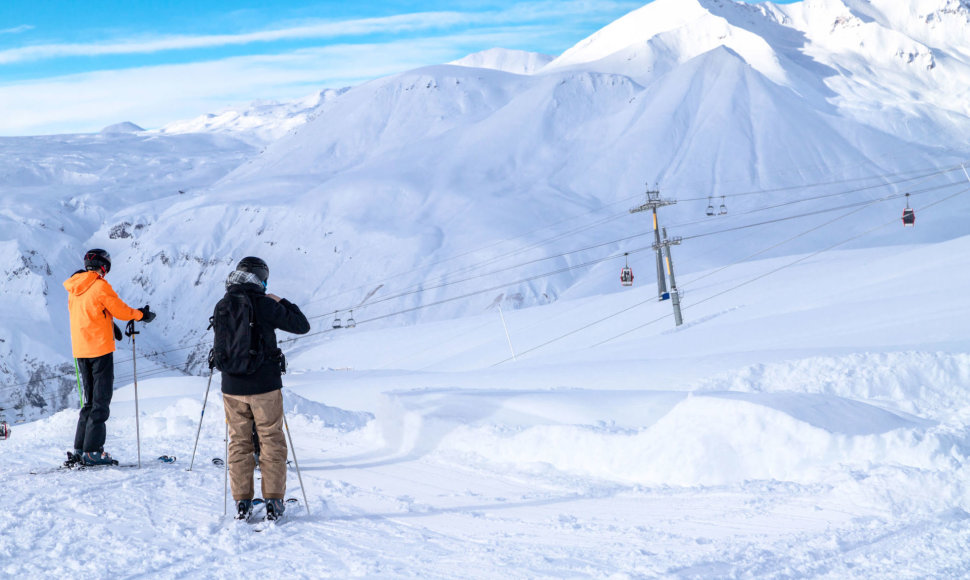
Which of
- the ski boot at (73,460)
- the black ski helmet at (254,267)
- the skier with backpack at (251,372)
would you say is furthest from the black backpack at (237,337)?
the ski boot at (73,460)

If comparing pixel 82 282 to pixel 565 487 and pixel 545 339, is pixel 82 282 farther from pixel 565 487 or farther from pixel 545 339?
pixel 545 339

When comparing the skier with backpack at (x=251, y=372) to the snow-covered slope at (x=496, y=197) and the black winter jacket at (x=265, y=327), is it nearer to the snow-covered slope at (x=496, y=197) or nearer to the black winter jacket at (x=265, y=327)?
the black winter jacket at (x=265, y=327)

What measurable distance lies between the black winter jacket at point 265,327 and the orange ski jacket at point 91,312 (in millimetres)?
2563

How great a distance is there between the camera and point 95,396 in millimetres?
7801

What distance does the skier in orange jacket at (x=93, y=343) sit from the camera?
7.68 metres

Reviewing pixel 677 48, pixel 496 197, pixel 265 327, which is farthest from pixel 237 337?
pixel 677 48

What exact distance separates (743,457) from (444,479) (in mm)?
2507

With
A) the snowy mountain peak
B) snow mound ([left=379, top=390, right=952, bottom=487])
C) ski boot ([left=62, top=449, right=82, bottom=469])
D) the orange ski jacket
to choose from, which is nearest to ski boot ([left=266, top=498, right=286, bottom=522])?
snow mound ([left=379, top=390, right=952, bottom=487])

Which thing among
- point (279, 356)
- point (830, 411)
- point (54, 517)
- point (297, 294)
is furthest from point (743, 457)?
point (297, 294)

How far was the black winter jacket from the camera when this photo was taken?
5.61 meters

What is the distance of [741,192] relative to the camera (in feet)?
358

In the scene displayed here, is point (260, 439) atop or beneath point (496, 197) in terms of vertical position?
beneath

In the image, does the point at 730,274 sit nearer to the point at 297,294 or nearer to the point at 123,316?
the point at 123,316

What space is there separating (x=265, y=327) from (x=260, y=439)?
2.64 feet
